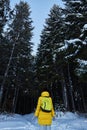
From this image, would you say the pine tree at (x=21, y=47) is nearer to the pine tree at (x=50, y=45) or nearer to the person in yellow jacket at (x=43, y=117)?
the pine tree at (x=50, y=45)

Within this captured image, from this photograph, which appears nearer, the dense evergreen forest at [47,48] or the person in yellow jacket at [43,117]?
the person in yellow jacket at [43,117]

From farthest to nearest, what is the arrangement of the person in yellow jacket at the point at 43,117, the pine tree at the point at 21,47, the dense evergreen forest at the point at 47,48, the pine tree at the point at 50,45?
the pine tree at the point at 21,47, the pine tree at the point at 50,45, the dense evergreen forest at the point at 47,48, the person in yellow jacket at the point at 43,117

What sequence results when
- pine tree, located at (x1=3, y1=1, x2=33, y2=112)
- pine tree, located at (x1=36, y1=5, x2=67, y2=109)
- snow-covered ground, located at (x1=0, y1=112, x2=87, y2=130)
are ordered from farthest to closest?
pine tree, located at (x1=3, y1=1, x2=33, y2=112)
pine tree, located at (x1=36, y1=5, x2=67, y2=109)
snow-covered ground, located at (x1=0, y1=112, x2=87, y2=130)

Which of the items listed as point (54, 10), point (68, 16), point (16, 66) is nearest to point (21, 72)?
point (16, 66)

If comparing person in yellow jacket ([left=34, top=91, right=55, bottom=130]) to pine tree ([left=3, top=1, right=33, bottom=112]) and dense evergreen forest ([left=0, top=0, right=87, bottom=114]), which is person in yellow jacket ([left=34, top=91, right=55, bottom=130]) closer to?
dense evergreen forest ([left=0, top=0, right=87, bottom=114])

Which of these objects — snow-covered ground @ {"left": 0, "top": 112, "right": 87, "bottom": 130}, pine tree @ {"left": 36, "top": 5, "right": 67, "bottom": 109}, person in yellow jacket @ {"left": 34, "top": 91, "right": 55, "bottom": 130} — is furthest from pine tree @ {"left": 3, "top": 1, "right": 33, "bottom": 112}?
person in yellow jacket @ {"left": 34, "top": 91, "right": 55, "bottom": 130}

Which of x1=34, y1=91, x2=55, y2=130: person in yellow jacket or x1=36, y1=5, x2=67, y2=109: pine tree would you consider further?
x1=36, y1=5, x2=67, y2=109: pine tree

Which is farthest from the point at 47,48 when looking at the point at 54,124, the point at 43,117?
the point at 43,117

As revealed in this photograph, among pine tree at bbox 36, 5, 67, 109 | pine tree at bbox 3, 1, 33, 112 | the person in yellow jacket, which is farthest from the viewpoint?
pine tree at bbox 3, 1, 33, 112

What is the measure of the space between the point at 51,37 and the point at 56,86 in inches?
423

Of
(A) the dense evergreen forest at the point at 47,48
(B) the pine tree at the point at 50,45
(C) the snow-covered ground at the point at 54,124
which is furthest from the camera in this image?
(B) the pine tree at the point at 50,45

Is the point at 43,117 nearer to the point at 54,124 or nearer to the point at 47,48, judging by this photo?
the point at 54,124

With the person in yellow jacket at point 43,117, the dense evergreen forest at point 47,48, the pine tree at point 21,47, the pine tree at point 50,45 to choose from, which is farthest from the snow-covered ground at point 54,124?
the pine tree at point 21,47

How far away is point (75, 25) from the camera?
20.3 metres
